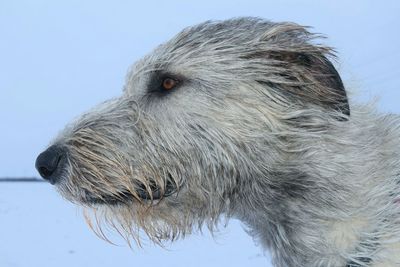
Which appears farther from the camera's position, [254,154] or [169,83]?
[169,83]

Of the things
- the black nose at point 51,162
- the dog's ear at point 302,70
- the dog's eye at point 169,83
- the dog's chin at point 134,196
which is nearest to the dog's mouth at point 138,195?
the dog's chin at point 134,196

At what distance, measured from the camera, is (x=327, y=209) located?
10.9ft

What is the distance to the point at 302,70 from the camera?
3467mm

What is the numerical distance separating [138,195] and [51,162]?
18.9 inches

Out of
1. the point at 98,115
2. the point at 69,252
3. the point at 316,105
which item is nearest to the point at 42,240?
the point at 69,252

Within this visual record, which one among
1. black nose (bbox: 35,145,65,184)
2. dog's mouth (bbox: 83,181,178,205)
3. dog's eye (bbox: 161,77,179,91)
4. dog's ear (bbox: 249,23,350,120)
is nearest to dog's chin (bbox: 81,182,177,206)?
dog's mouth (bbox: 83,181,178,205)

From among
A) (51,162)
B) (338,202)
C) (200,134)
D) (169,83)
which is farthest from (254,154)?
(51,162)

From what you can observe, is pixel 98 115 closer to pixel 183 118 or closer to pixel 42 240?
pixel 183 118

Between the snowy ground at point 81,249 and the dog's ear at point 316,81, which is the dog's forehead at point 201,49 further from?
the snowy ground at point 81,249

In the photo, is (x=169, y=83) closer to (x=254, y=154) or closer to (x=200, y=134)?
(x=200, y=134)

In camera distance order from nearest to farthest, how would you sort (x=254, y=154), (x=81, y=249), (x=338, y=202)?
(x=338, y=202)
(x=254, y=154)
(x=81, y=249)

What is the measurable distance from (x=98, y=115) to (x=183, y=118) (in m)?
0.51

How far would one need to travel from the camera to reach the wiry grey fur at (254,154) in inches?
132

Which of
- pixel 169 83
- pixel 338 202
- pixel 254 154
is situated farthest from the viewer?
pixel 169 83
